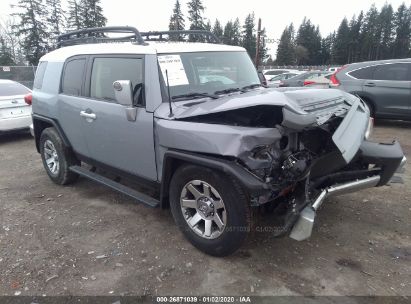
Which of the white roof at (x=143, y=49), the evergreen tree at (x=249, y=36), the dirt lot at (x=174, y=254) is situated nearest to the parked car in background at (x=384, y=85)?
the dirt lot at (x=174, y=254)

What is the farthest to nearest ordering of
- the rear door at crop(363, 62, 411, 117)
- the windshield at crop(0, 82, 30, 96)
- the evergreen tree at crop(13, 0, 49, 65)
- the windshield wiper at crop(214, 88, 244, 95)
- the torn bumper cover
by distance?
the evergreen tree at crop(13, 0, 49, 65) → the rear door at crop(363, 62, 411, 117) → the windshield at crop(0, 82, 30, 96) → the windshield wiper at crop(214, 88, 244, 95) → the torn bumper cover

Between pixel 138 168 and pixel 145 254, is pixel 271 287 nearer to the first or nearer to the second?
pixel 145 254

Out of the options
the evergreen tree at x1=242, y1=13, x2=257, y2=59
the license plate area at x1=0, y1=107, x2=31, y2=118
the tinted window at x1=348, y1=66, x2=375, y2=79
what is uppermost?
the evergreen tree at x1=242, y1=13, x2=257, y2=59

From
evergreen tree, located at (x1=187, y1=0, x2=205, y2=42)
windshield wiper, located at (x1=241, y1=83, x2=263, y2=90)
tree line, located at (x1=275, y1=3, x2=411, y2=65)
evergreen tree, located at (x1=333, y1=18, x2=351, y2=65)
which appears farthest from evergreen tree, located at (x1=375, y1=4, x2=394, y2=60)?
windshield wiper, located at (x1=241, y1=83, x2=263, y2=90)

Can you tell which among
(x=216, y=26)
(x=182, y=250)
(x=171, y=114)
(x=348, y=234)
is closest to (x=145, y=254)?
(x=182, y=250)

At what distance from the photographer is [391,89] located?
8.57 metres

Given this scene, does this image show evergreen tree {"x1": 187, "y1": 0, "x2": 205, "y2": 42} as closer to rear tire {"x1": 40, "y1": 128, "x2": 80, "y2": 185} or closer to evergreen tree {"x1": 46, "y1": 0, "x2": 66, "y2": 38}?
evergreen tree {"x1": 46, "y1": 0, "x2": 66, "y2": 38}

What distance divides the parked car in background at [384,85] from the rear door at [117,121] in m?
7.01

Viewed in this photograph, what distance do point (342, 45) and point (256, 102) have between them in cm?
7991

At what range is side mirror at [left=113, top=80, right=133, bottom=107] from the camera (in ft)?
10.7

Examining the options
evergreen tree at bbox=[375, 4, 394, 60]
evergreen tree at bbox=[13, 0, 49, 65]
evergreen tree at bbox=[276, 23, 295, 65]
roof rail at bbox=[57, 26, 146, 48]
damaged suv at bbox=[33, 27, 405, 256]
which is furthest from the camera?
evergreen tree at bbox=[375, 4, 394, 60]

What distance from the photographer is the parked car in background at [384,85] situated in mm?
8438

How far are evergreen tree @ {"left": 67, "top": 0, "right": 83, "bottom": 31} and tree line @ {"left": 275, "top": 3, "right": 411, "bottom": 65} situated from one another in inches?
1691

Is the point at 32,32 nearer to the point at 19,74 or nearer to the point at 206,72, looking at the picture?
the point at 19,74
